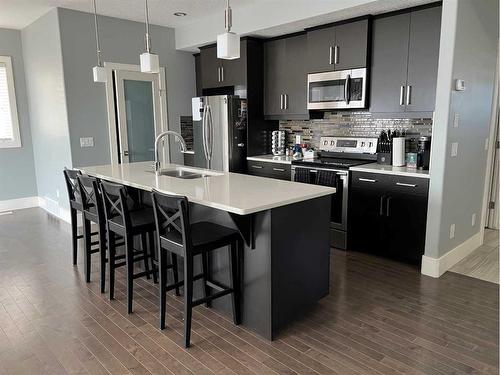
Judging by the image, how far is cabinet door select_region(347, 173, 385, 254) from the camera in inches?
146

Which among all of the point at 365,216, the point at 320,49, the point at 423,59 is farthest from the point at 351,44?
the point at 365,216

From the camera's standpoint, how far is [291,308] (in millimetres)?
2535

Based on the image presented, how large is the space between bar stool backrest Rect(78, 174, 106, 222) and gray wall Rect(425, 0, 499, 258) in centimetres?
280

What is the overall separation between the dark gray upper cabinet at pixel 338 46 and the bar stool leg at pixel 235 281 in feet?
8.37

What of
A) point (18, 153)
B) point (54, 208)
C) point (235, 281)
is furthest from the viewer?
point (18, 153)

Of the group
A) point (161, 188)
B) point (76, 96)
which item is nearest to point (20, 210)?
point (76, 96)

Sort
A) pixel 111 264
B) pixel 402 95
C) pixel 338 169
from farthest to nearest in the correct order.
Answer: pixel 338 169
pixel 402 95
pixel 111 264

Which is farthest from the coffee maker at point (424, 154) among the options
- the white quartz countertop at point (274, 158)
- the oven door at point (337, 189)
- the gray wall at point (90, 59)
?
the gray wall at point (90, 59)

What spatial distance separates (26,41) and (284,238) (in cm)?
534

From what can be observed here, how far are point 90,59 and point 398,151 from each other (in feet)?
12.9

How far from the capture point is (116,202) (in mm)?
2852

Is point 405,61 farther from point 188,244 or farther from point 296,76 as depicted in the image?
point 188,244

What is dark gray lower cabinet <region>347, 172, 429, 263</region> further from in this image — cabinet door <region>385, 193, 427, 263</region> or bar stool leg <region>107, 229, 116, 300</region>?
bar stool leg <region>107, 229, 116, 300</region>

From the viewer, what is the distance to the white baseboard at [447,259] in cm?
334
